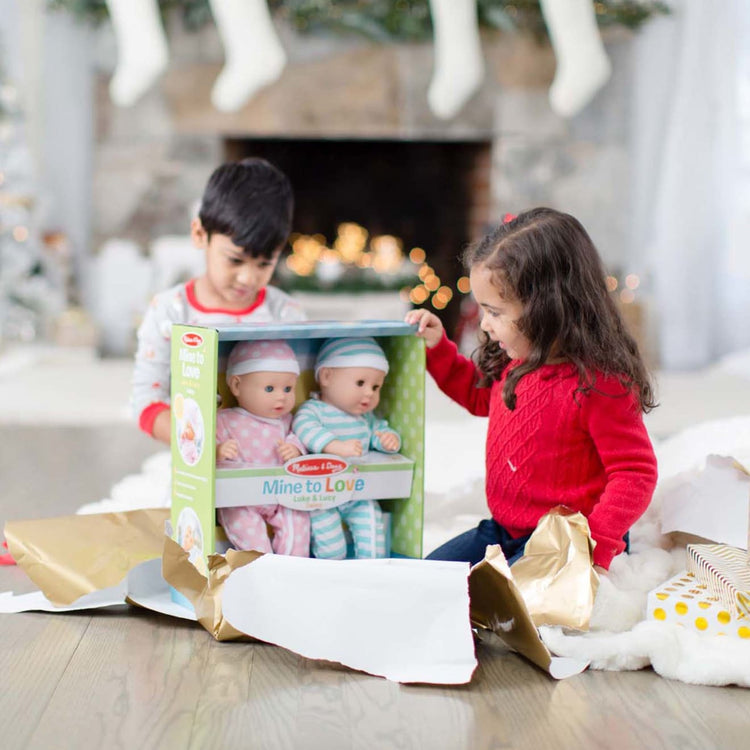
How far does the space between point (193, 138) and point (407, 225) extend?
960 mm

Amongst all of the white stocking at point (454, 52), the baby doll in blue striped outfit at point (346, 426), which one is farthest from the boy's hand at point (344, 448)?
the white stocking at point (454, 52)

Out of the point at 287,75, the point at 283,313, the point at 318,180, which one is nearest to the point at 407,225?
the point at 318,180

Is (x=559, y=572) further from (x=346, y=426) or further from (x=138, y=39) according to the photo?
(x=138, y=39)

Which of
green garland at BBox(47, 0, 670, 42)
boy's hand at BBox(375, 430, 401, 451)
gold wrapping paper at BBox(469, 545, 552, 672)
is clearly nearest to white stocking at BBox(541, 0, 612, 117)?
green garland at BBox(47, 0, 670, 42)

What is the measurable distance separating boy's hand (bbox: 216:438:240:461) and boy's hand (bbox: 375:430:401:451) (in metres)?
0.20

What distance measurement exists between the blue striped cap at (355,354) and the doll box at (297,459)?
0.02m

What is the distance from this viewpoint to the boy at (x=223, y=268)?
154 cm

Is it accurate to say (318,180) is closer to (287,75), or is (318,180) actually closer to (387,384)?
(287,75)

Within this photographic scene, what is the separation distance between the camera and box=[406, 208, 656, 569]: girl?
1.29 metres

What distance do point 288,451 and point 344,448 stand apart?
69 mm

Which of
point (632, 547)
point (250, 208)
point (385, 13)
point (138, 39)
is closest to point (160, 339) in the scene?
point (250, 208)

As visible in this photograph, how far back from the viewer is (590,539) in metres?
1.23

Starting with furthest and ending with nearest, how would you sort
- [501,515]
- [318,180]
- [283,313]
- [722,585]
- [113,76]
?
[318,180] < [113,76] < [283,313] < [501,515] < [722,585]

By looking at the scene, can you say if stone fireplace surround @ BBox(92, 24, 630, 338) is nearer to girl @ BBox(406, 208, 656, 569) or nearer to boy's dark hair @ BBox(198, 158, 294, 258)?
boy's dark hair @ BBox(198, 158, 294, 258)
